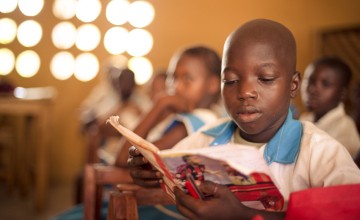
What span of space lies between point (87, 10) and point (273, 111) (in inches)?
189

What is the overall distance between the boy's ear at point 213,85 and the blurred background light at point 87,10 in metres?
3.83

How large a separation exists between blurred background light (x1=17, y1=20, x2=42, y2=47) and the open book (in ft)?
16.0

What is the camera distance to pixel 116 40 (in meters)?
5.70

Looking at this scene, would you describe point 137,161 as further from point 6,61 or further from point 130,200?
point 6,61

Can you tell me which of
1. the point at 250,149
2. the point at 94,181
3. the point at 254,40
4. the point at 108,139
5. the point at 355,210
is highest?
the point at 254,40

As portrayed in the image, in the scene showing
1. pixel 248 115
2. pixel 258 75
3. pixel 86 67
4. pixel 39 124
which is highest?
pixel 258 75

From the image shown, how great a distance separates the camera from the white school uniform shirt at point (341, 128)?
195 centimetres

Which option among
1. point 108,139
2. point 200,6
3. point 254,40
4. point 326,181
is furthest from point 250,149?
point 200,6

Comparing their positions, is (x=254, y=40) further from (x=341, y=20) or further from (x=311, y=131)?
(x=341, y=20)

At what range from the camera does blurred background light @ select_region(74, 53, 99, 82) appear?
18.6 ft

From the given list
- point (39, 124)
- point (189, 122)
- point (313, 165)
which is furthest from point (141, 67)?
point (313, 165)

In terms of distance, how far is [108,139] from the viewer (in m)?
3.66

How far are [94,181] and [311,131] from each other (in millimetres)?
802

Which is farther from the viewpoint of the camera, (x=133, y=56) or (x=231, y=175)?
(x=133, y=56)
